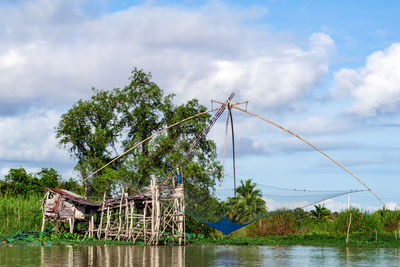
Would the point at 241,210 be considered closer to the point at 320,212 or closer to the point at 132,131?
the point at 132,131

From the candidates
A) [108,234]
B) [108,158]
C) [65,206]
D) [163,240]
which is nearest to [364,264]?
[163,240]

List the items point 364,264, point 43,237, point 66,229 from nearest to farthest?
point 364,264 < point 43,237 < point 66,229

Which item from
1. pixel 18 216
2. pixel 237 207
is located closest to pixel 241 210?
pixel 237 207

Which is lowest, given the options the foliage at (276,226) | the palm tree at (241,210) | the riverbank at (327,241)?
the riverbank at (327,241)

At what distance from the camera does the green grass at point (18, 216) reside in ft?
77.3

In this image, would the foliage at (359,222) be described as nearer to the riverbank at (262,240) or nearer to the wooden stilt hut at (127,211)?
the riverbank at (262,240)

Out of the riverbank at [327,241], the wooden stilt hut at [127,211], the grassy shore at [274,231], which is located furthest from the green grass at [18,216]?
the riverbank at [327,241]

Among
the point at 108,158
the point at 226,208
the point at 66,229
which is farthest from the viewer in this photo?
the point at 108,158

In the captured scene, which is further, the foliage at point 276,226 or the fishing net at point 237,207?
the foliage at point 276,226

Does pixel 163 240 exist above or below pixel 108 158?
below

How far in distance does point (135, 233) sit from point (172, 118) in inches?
390

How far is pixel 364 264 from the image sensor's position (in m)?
13.4

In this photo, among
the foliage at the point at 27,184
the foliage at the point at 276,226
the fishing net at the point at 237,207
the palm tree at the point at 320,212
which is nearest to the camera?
the fishing net at the point at 237,207

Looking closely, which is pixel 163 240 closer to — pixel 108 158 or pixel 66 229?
pixel 66 229
